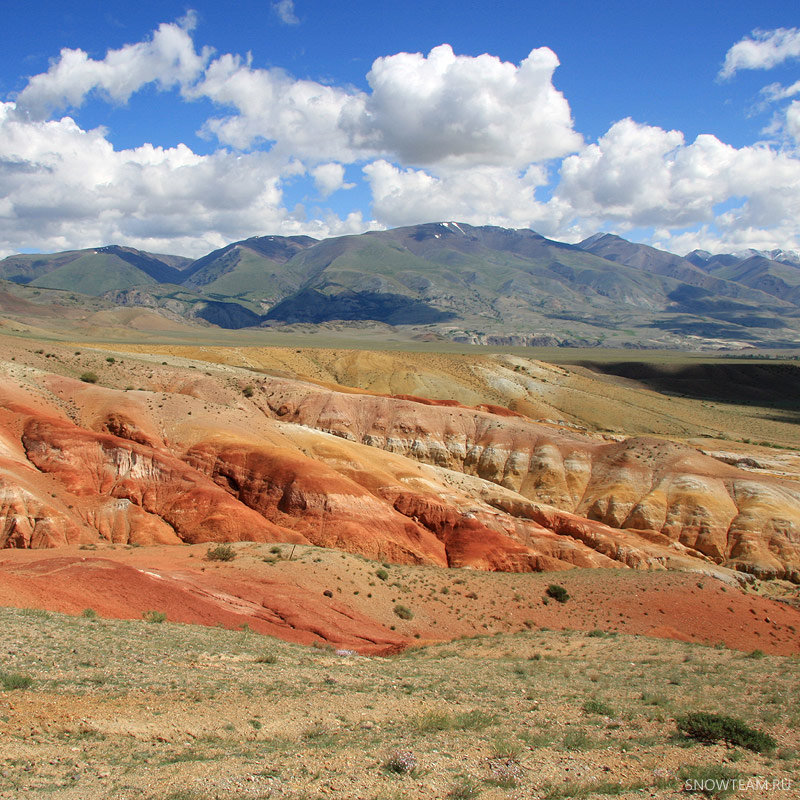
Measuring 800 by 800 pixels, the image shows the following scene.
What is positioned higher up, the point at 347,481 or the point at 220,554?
the point at 347,481

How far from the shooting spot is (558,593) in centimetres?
3484

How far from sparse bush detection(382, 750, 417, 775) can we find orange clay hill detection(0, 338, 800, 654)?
1240 centimetres

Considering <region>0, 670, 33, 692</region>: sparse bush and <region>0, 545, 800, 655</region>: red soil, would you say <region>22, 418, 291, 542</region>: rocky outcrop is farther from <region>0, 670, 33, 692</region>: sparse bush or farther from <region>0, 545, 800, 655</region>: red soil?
<region>0, 670, 33, 692</region>: sparse bush

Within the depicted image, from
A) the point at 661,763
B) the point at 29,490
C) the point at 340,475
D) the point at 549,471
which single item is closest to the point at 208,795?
the point at 661,763

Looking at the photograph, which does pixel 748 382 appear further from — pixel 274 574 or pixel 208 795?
pixel 208 795

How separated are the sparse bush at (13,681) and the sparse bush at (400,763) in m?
7.85

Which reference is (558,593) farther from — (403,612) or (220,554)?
(220,554)

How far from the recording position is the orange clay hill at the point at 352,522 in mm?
27906

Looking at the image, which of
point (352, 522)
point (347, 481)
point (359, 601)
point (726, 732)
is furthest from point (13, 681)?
point (347, 481)

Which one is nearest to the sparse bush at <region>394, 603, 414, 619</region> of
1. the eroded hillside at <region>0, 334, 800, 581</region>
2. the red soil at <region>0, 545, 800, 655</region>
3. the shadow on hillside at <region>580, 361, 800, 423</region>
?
the red soil at <region>0, 545, 800, 655</region>

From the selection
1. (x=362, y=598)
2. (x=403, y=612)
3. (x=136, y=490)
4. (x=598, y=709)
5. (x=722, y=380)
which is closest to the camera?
(x=598, y=709)

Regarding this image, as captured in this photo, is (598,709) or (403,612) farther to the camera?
(403,612)

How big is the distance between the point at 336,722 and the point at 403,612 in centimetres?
1630

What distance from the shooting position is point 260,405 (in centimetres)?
6488
